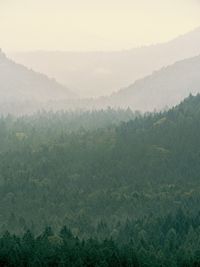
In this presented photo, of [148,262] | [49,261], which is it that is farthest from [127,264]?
[49,261]

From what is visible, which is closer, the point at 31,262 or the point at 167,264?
the point at 31,262

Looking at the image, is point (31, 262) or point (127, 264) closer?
point (31, 262)

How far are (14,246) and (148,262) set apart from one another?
1271 inches

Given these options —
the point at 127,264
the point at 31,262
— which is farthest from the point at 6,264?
the point at 127,264

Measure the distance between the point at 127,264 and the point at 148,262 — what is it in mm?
5354

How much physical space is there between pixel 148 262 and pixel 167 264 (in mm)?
4877

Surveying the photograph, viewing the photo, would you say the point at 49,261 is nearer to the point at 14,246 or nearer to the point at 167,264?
the point at 14,246

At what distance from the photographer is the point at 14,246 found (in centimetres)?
19550

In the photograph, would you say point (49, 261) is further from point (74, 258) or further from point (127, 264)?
point (127, 264)

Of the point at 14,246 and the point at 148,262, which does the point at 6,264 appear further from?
the point at 148,262

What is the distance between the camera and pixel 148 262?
197875 millimetres

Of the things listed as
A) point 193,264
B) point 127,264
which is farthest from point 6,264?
point 193,264

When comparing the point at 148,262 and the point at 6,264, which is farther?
the point at 148,262

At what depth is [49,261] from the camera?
619 feet
